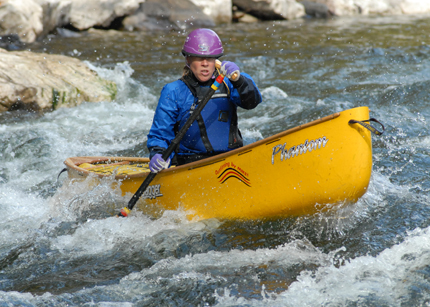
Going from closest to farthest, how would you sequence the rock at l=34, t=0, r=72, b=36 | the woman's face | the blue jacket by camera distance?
the woman's face → the blue jacket → the rock at l=34, t=0, r=72, b=36

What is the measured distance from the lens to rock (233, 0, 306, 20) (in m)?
18.7

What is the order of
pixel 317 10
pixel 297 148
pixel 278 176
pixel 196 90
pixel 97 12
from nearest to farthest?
pixel 297 148 < pixel 278 176 < pixel 196 90 < pixel 97 12 < pixel 317 10

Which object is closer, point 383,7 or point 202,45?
point 202,45

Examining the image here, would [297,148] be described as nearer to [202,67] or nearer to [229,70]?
[229,70]

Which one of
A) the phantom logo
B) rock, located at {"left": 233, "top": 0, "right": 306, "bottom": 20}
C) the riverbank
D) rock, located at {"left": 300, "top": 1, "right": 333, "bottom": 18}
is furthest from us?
rock, located at {"left": 300, "top": 1, "right": 333, "bottom": 18}

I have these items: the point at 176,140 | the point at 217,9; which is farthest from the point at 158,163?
the point at 217,9

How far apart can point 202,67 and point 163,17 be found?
44.3 feet

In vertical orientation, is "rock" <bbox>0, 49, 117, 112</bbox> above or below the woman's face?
below

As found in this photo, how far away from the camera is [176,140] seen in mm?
3928

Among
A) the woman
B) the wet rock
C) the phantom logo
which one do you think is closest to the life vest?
the woman

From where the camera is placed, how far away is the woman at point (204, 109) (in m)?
3.90

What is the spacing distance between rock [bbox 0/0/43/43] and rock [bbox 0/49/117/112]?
16.8 ft

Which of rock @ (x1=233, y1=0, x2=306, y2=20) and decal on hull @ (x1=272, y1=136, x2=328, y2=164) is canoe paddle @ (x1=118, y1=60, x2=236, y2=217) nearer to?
decal on hull @ (x1=272, y1=136, x2=328, y2=164)

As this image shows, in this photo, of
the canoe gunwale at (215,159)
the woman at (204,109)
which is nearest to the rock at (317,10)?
the canoe gunwale at (215,159)
